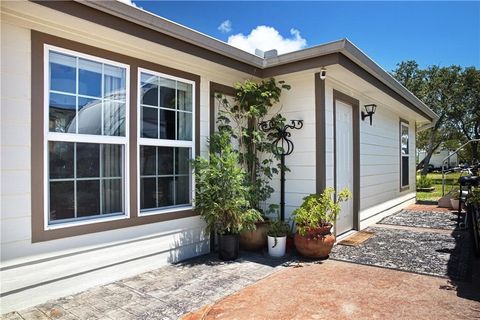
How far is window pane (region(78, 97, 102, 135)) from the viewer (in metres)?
3.36

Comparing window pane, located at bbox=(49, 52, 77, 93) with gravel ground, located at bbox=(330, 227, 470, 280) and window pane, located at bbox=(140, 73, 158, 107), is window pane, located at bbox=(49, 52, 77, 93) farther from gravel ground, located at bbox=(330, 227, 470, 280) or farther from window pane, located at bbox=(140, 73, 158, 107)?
gravel ground, located at bbox=(330, 227, 470, 280)

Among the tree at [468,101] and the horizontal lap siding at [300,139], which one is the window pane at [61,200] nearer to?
the horizontal lap siding at [300,139]

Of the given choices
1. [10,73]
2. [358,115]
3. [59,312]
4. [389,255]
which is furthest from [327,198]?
[10,73]

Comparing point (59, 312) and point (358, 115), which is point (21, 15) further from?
point (358, 115)

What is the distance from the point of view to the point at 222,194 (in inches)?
164

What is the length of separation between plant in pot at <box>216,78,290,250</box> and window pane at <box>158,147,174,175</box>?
92cm

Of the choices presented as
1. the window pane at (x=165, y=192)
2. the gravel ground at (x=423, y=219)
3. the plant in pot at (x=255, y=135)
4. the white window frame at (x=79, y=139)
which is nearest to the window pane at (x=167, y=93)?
the white window frame at (x=79, y=139)

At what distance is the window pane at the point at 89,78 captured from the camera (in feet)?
11.0

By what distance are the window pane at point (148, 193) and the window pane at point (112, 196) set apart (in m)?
0.28

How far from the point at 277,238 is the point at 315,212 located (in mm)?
642

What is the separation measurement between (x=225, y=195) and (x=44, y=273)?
83.3 inches

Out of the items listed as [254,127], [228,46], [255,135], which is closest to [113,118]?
[228,46]

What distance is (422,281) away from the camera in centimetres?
346

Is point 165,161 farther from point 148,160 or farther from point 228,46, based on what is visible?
point 228,46
